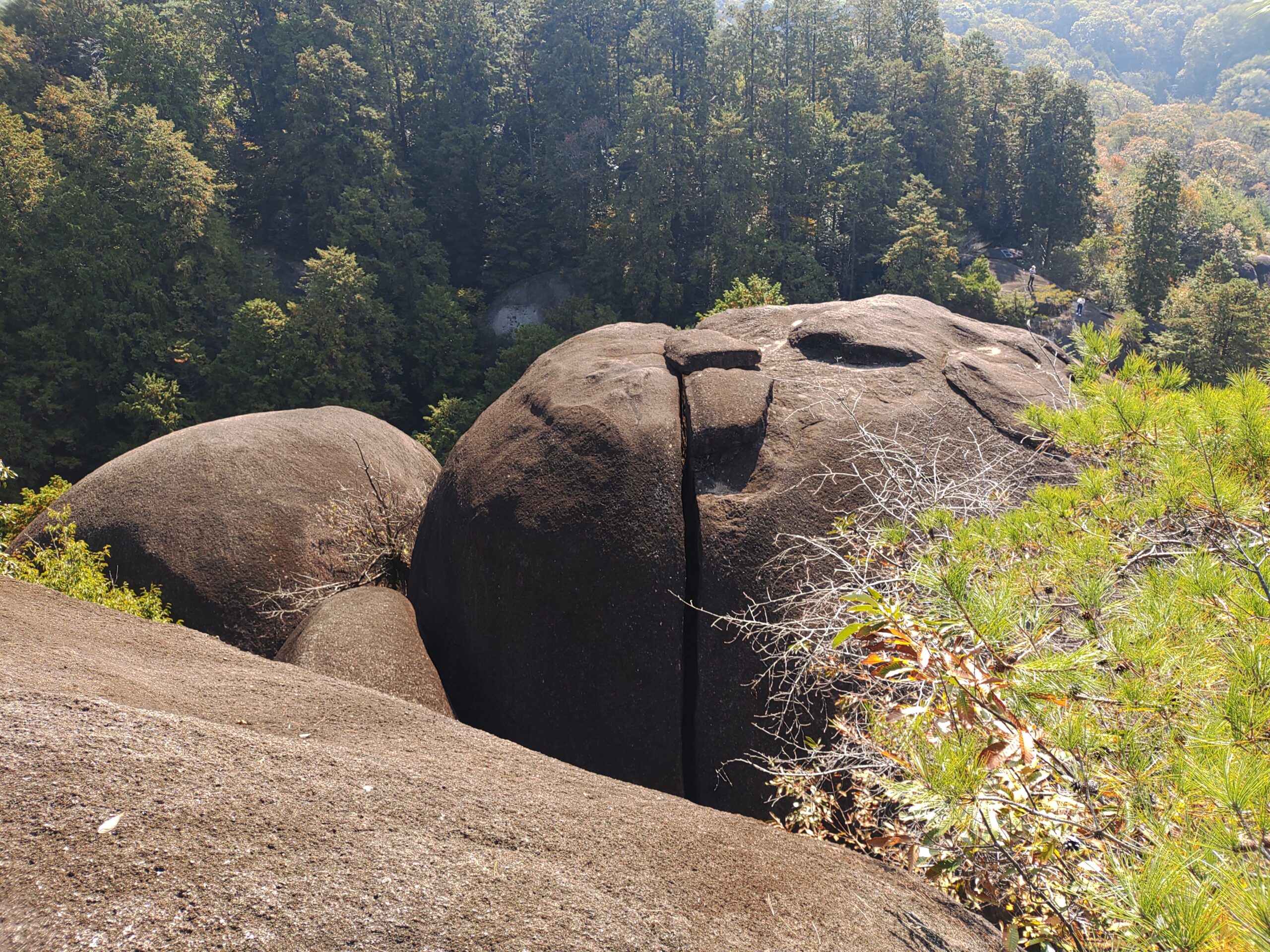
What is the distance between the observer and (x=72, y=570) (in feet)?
22.8

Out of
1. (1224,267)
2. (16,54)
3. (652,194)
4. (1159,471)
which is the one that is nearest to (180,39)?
(16,54)

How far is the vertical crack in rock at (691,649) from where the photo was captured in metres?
5.43

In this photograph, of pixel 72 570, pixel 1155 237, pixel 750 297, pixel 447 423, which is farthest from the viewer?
pixel 1155 237

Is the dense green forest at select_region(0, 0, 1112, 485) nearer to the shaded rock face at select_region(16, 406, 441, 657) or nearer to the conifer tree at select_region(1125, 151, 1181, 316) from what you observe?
the conifer tree at select_region(1125, 151, 1181, 316)

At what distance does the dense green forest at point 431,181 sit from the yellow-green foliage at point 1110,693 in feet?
75.3

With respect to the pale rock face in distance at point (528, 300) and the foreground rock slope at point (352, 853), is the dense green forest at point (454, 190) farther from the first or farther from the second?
the foreground rock slope at point (352, 853)

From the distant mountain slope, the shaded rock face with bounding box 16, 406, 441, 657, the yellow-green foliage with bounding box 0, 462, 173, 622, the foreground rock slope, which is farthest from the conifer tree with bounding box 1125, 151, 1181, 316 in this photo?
the distant mountain slope

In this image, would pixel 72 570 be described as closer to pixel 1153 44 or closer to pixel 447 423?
pixel 447 423

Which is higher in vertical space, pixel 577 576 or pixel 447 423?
pixel 577 576

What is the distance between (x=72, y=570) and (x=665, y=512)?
217 inches

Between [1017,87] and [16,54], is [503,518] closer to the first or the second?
[16,54]

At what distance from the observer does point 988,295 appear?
31.3 m

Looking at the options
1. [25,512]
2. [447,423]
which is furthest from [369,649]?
[447,423]

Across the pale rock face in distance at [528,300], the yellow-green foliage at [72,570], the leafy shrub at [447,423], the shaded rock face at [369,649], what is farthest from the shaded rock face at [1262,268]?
the yellow-green foliage at [72,570]
